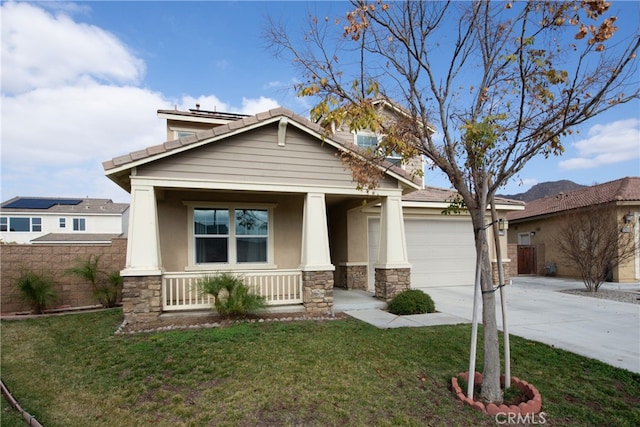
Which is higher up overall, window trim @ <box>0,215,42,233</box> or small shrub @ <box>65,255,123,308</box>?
window trim @ <box>0,215,42,233</box>

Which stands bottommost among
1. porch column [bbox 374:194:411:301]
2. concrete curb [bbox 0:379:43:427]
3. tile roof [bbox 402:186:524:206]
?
concrete curb [bbox 0:379:43:427]

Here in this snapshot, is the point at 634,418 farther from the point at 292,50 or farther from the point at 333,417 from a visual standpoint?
the point at 292,50

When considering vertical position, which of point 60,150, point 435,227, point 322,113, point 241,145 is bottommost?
point 435,227

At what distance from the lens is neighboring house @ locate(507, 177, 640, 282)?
14602mm

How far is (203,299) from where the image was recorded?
8891 mm

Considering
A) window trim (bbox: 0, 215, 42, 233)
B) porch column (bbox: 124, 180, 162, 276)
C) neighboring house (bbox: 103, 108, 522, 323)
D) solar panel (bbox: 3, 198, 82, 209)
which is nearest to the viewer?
porch column (bbox: 124, 180, 162, 276)

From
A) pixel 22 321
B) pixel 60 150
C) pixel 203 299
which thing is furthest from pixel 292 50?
pixel 60 150

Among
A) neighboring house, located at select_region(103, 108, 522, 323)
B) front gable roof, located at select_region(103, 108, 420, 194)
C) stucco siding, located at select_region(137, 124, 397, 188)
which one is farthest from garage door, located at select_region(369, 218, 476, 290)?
stucco siding, located at select_region(137, 124, 397, 188)

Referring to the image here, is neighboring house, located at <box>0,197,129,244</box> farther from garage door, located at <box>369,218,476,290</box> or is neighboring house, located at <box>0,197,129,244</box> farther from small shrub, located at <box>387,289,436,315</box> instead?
small shrub, located at <box>387,289,436,315</box>

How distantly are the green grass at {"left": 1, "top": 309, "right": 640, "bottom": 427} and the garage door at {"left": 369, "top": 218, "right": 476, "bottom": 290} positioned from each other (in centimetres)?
641

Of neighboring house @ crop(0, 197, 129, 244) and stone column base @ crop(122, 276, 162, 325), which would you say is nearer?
stone column base @ crop(122, 276, 162, 325)

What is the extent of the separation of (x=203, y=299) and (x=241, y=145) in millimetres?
3795

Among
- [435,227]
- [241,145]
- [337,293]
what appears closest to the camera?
[241,145]

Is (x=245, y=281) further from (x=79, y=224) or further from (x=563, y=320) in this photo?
(x=79, y=224)
